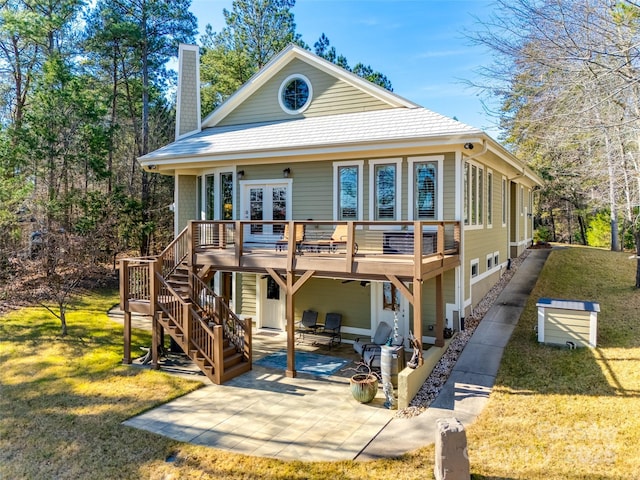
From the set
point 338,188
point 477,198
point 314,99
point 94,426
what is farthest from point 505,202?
point 94,426

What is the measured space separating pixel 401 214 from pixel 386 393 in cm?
457

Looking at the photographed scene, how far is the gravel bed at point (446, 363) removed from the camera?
7.45m

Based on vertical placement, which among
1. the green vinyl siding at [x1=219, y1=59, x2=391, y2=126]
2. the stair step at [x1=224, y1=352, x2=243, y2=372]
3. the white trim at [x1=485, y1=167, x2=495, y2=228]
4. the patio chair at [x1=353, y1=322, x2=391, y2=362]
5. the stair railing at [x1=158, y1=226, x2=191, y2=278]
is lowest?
the stair step at [x1=224, y1=352, x2=243, y2=372]

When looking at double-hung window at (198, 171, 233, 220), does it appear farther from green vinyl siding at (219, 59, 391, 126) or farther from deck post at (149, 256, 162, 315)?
deck post at (149, 256, 162, 315)

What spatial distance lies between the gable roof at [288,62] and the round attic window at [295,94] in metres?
0.50

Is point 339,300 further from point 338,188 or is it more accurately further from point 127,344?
point 127,344

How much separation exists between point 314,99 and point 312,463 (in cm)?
1007

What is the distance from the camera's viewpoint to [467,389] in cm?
792

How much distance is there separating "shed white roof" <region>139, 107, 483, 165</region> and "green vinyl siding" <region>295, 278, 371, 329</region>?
3.74m

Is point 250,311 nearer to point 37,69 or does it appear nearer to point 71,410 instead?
point 71,410

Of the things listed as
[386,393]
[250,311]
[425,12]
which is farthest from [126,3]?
[386,393]

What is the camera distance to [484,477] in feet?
17.7

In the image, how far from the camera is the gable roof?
11.9m

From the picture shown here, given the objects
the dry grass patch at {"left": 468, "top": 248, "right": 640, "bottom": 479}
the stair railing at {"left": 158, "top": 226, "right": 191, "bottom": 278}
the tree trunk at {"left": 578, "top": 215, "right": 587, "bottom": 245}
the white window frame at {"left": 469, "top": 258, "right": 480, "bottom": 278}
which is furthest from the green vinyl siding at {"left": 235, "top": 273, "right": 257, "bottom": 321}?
the tree trunk at {"left": 578, "top": 215, "right": 587, "bottom": 245}
